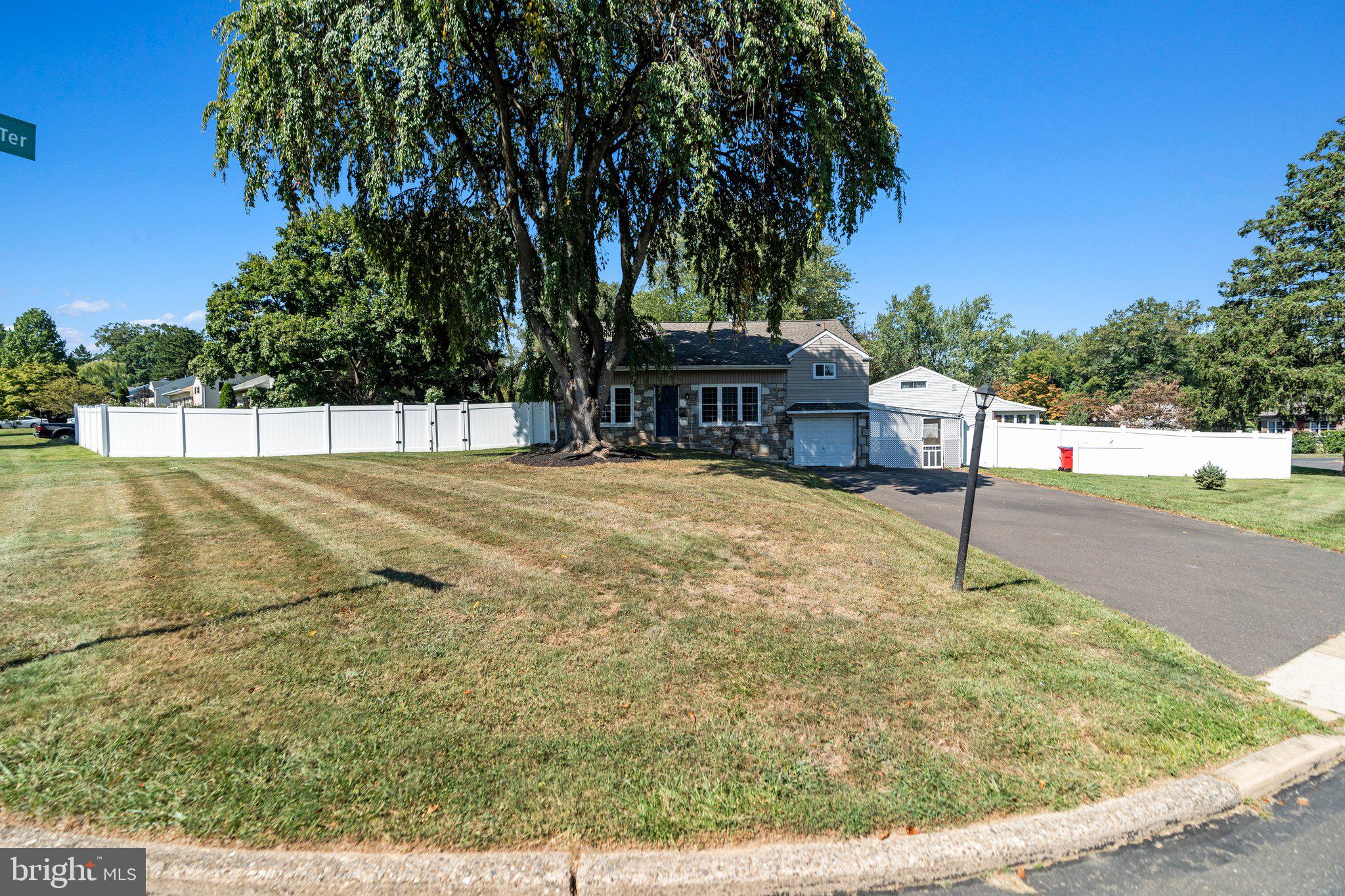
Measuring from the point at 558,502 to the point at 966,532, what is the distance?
5.95 metres

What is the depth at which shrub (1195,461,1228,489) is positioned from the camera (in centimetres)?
1750

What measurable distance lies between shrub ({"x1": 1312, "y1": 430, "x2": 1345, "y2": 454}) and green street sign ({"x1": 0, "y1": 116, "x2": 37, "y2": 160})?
6034cm

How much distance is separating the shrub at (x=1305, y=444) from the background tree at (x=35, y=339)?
385 feet

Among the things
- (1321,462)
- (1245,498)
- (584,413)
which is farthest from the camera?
(1321,462)

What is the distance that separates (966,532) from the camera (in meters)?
6.20

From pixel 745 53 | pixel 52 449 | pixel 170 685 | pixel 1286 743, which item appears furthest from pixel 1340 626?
pixel 52 449

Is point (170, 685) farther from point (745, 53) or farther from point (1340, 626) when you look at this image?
point (745, 53)

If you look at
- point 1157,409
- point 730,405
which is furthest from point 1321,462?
point 730,405

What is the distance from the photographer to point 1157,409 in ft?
133

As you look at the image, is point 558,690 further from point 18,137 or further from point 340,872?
point 18,137

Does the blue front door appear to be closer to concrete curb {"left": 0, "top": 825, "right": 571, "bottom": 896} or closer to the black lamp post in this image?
the black lamp post

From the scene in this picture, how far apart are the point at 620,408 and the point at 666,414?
1.64m

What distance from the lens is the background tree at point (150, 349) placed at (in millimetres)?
65062

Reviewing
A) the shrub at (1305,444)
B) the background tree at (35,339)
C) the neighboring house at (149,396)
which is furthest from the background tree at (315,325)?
the background tree at (35,339)
